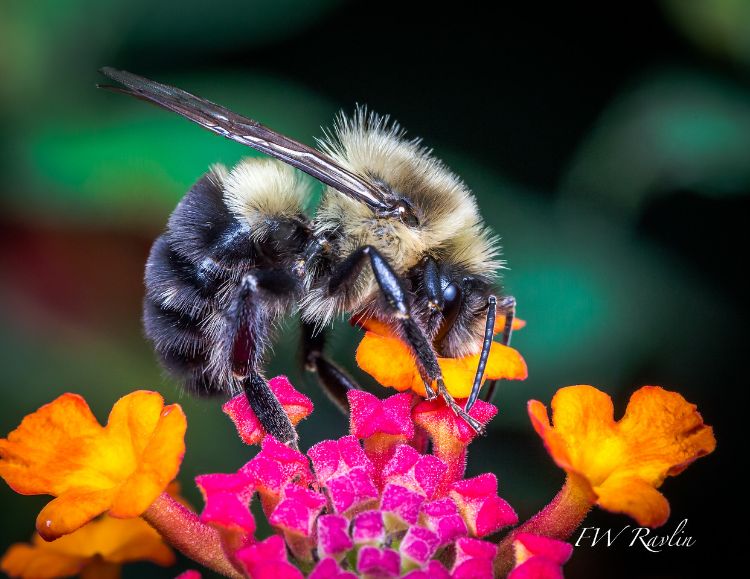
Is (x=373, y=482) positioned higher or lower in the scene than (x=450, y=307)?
lower

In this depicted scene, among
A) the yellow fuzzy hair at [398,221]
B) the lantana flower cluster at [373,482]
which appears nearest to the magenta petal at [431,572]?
the lantana flower cluster at [373,482]

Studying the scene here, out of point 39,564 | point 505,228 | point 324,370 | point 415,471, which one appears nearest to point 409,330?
point 415,471

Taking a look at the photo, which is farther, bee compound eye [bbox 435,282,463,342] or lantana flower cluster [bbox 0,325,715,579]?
bee compound eye [bbox 435,282,463,342]

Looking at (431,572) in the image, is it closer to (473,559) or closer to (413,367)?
(473,559)

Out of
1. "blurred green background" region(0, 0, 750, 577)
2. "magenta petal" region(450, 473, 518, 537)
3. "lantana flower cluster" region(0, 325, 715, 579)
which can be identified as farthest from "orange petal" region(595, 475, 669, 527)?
"blurred green background" region(0, 0, 750, 577)

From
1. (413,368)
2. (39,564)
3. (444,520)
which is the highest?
(413,368)

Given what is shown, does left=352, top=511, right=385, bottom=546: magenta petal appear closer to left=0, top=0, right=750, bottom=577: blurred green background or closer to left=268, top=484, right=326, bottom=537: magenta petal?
left=268, top=484, right=326, bottom=537: magenta petal
